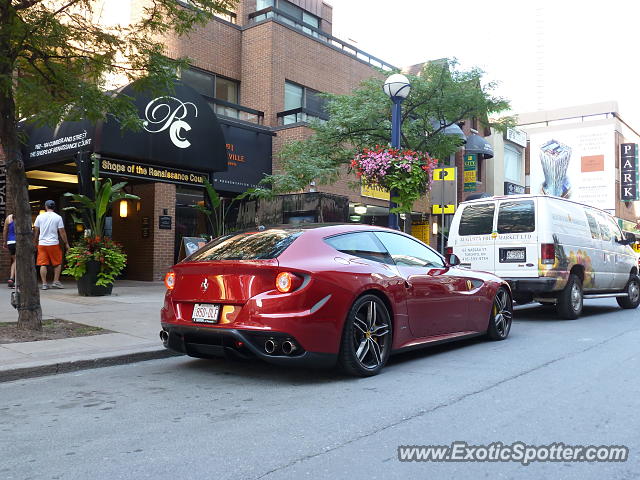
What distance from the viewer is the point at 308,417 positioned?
13.9 ft

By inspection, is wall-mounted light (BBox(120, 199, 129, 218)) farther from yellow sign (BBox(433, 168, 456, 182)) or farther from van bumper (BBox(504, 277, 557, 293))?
van bumper (BBox(504, 277, 557, 293))

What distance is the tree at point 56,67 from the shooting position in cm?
715

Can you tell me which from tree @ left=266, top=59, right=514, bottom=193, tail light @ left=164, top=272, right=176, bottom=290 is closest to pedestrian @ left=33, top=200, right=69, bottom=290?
tree @ left=266, top=59, right=514, bottom=193

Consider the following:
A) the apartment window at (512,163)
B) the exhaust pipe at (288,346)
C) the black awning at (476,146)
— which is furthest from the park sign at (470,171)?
the exhaust pipe at (288,346)

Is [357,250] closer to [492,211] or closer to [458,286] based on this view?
[458,286]

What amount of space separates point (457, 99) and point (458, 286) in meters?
8.57

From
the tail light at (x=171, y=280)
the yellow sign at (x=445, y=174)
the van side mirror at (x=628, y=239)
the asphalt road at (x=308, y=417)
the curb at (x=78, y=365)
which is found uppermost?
the yellow sign at (x=445, y=174)

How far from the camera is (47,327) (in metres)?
7.66

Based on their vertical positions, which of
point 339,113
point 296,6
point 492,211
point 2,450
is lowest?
point 2,450

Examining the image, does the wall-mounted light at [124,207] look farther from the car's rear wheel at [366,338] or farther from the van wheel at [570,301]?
the car's rear wheel at [366,338]

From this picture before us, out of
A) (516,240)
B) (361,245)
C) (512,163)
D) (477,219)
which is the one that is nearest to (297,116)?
(477,219)

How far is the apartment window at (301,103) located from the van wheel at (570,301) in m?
10.6

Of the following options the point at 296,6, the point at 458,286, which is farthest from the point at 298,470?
the point at 296,6

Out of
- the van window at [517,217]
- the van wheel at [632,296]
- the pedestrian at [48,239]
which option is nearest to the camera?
the van window at [517,217]
